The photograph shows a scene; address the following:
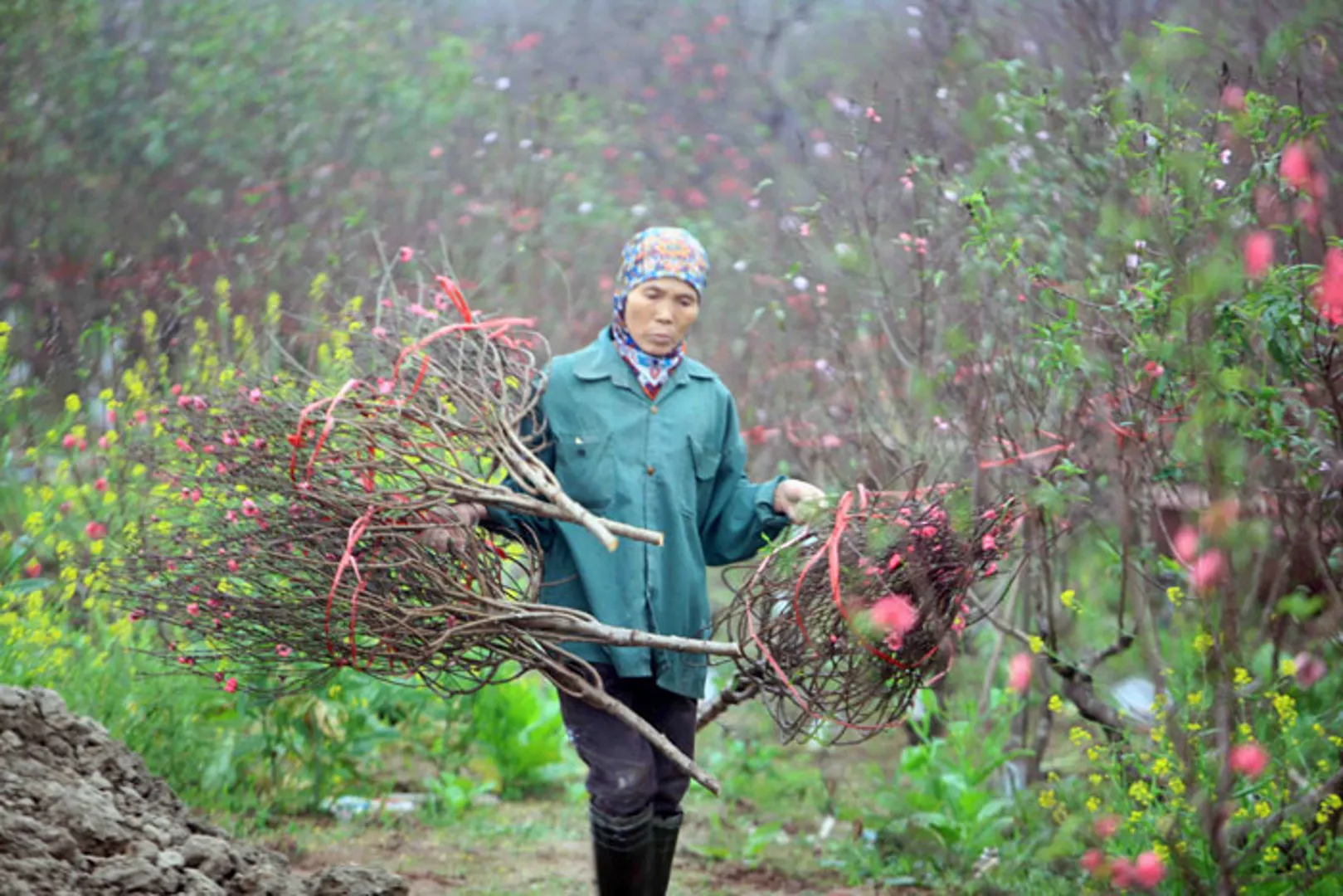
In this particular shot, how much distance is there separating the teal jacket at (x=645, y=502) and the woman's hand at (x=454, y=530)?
97 mm

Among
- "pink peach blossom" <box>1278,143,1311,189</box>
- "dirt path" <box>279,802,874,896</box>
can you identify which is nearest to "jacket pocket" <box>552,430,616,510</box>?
"dirt path" <box>279,802,874,896</box>

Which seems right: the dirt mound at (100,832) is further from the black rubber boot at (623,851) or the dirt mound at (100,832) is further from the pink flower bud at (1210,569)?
the pink flower bud at (1210,569)

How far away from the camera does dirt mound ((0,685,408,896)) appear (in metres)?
3.10

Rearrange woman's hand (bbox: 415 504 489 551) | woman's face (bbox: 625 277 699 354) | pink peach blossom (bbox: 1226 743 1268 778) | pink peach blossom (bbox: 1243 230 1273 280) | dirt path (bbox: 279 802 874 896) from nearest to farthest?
pink peach blossom (bbox: 1243 230 1273 280), pink peach blossom (bbox: 1226 743 1268 778), woman's hand (bbox: 415 504 489 551), woman's face (bbox: 625 277 699 354), dirt path (bbox: 279 802 874 896)

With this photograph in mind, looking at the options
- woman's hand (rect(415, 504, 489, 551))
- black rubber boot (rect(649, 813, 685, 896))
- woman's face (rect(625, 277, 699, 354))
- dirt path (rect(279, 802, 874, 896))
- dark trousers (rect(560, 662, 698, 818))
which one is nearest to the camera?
woman's hand (rect(415, 504, 489, 551))

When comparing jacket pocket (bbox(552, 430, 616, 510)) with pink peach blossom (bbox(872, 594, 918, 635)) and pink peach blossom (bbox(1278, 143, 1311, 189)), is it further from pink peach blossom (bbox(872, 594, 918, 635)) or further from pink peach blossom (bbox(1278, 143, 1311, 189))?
pink peach blossom (bbox(1278, 143, 1311, 189))

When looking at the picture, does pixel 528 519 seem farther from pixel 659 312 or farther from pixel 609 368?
pixel 659 312

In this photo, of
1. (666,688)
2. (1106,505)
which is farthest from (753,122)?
(666,688)

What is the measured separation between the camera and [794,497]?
3.71m

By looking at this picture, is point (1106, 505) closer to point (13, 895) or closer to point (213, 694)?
point (213, 694)

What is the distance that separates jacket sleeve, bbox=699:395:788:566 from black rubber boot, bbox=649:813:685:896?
69 centimetres

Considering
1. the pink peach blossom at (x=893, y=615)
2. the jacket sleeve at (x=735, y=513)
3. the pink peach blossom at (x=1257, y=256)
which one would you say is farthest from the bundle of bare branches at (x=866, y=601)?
the pink peach blossom at (x=1257, y=256)

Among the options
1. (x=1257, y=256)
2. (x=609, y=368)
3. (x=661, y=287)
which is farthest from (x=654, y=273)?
(x=1257, y=256)

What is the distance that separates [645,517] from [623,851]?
83 cm
